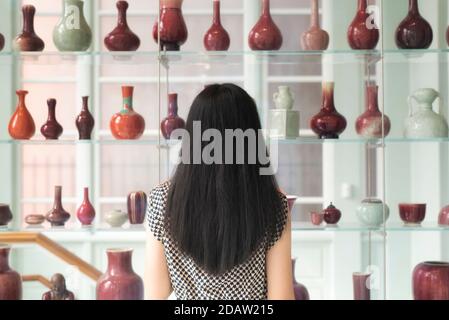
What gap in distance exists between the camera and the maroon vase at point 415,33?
3.32m

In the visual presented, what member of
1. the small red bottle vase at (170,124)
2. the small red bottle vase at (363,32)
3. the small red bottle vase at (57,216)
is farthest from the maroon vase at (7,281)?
the small red bottle vase at (363,32)

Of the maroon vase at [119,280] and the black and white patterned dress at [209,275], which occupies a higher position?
the black and white patterned dress at [209,275]

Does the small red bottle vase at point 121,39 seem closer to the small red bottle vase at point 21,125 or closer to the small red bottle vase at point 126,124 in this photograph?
the small red bottle vase at point 126,124

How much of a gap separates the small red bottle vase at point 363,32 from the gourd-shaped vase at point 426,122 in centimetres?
33

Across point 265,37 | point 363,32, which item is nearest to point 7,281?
point 265,37

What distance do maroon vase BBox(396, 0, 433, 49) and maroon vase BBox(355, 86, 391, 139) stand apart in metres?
0.26

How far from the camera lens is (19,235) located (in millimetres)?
1682

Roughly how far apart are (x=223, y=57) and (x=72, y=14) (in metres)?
0.74

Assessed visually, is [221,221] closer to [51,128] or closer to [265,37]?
[265,37]

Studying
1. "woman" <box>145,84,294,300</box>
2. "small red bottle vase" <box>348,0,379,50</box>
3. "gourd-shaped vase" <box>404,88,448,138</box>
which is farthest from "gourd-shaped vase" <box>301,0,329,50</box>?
"woman" <box>145,84,294,300</box>

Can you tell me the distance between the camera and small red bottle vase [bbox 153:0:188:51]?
11.0ft

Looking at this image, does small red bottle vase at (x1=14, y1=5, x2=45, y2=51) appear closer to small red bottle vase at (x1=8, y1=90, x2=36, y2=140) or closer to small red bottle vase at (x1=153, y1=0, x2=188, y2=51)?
small red bottle vase at (x1=8, y1=90, x2=36, y2=140)
